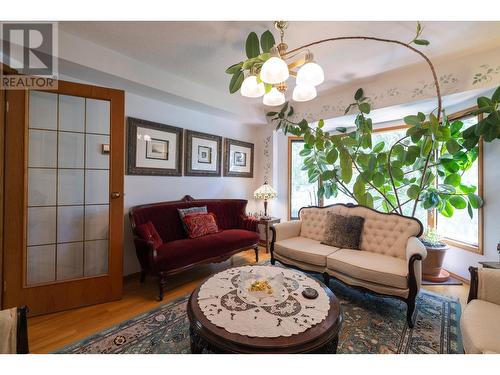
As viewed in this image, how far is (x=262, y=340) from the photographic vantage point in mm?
1039

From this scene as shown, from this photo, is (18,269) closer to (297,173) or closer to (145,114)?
(145,114)

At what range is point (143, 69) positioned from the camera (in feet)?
8.18

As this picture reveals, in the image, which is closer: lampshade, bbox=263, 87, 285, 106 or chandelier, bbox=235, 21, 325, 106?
chandelier, bbox=235, 21, 325, 106

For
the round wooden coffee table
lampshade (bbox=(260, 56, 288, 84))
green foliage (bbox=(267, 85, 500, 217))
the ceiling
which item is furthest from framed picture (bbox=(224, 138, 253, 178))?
the round wooden coffee table

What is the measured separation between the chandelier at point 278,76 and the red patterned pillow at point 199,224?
5.85ft

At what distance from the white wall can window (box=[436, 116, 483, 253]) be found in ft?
10.1

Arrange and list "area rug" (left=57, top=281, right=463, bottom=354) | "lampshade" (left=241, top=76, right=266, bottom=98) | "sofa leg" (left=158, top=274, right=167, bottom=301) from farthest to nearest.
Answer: "sofa leg" (left=158, top=274, right=167, bottom=301) → "lampshade" (left=241, top=76, right=266, bottom=98) → "area rug" (left=57, top=281, right=463, bottom=354)

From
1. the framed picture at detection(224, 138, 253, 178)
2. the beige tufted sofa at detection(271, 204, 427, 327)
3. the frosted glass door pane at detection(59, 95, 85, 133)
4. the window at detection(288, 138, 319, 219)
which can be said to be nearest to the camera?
the beige tufted sofa at detection(271, 204, 427, 327)

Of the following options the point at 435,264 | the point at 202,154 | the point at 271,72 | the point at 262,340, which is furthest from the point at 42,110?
the point at 435,264

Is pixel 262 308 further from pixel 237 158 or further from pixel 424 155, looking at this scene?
pixel 237 158

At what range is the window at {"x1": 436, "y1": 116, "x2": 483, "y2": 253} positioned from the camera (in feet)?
8.59

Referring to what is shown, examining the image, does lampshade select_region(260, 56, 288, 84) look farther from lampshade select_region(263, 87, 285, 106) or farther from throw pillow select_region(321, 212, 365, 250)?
throw pillow select_region(321, 212, 365, 250)

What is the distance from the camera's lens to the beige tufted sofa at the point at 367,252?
6.03ft

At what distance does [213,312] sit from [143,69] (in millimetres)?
2677
